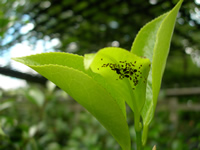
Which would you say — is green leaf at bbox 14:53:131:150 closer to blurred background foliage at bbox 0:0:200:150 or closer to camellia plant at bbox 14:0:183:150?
camellia plant at bbox 14:0:183:150

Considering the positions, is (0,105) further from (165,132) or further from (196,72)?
(196,72)

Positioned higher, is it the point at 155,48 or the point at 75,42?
the point at 155,48

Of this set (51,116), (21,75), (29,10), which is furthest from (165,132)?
(29,10)

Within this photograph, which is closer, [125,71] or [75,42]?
[125,71]

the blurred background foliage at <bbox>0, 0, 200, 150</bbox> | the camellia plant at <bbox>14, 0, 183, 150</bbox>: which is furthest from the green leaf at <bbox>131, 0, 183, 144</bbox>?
the blurred background foliage at <bbox>0, 0, 200, 150</bbox>

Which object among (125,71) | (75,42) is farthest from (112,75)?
(75,42)

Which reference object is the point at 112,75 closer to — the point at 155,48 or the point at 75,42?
the point at 155,48
